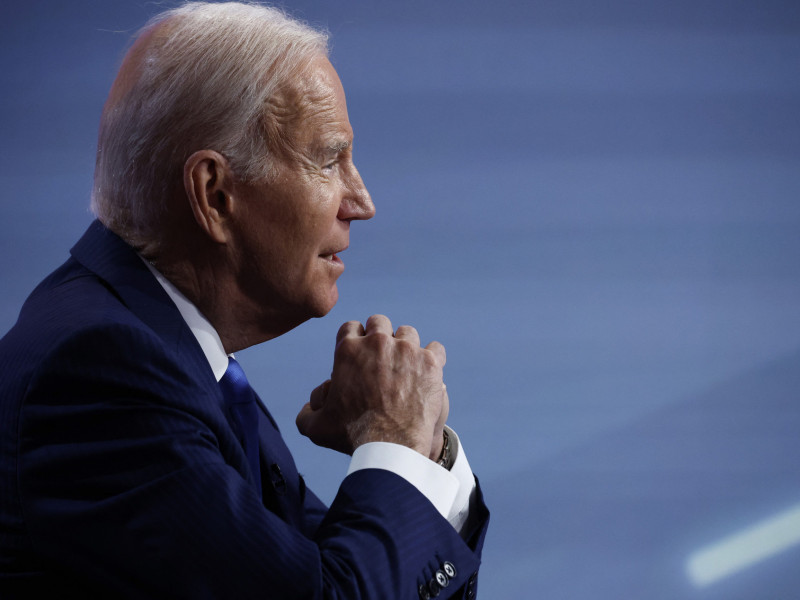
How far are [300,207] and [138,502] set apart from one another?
1.43 feet

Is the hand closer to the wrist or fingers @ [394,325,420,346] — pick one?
fingers @ [394,325,420,346]

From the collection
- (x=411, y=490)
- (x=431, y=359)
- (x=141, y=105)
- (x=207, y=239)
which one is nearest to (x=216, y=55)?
(x=141, y=105)

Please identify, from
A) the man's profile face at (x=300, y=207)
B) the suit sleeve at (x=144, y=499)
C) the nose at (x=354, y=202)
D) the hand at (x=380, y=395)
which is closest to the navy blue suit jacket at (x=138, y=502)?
the suit sleeve at (x=144, y=499)

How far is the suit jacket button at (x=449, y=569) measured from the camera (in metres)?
0.92

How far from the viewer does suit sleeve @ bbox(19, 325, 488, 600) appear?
79 cm

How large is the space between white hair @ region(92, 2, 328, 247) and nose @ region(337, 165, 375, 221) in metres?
0.13

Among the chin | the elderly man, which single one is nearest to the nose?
the elderly man

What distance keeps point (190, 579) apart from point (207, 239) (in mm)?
421

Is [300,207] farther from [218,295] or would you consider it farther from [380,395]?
[380,395]

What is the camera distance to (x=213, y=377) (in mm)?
985

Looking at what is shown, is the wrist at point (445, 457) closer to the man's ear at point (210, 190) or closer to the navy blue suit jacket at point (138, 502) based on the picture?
the navy blue suit jacket at point (138, 502)

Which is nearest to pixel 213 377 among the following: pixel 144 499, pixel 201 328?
pixel 201 328

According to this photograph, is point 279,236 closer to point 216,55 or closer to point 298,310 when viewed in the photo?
point 298,310

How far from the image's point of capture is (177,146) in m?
1.05
